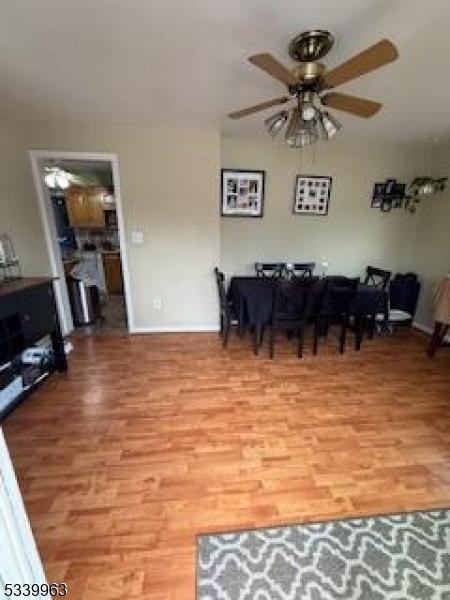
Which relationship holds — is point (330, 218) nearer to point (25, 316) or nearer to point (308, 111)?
point (308, 111)

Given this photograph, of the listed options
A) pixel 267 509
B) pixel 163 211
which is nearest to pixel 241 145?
pixel 163 211

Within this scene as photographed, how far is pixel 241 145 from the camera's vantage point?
3.74 m

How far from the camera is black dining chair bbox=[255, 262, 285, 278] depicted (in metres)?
4.00

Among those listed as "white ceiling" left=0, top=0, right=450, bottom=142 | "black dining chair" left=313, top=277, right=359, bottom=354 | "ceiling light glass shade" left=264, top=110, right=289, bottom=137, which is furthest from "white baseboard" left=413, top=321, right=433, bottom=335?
"ceiling light glass shade" left=264, top=110, right=289, bottom=137

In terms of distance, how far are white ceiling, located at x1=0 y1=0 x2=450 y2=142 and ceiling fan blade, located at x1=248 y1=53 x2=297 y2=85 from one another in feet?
0.78

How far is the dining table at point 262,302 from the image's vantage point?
3002 millimetres

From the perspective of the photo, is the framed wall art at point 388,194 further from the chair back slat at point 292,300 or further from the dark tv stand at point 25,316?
the dark tv stand at point 25,316

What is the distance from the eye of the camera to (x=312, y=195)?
4020mm

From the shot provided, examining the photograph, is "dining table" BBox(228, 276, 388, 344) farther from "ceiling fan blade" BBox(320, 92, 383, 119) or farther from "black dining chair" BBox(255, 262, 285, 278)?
"ceiling fan blade" BBox(320, 92, 383, 119)

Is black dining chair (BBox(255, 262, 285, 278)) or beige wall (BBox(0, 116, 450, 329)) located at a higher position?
beige wall (BBox(0, 116, 450, 329))

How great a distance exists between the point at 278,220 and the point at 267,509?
3.42 meters

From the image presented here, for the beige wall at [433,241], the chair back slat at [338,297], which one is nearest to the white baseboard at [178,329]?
the chair back slat at [338,297]

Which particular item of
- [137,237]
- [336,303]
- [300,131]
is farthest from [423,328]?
[137,237]

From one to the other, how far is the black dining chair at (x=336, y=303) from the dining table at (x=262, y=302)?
0.42 ft
